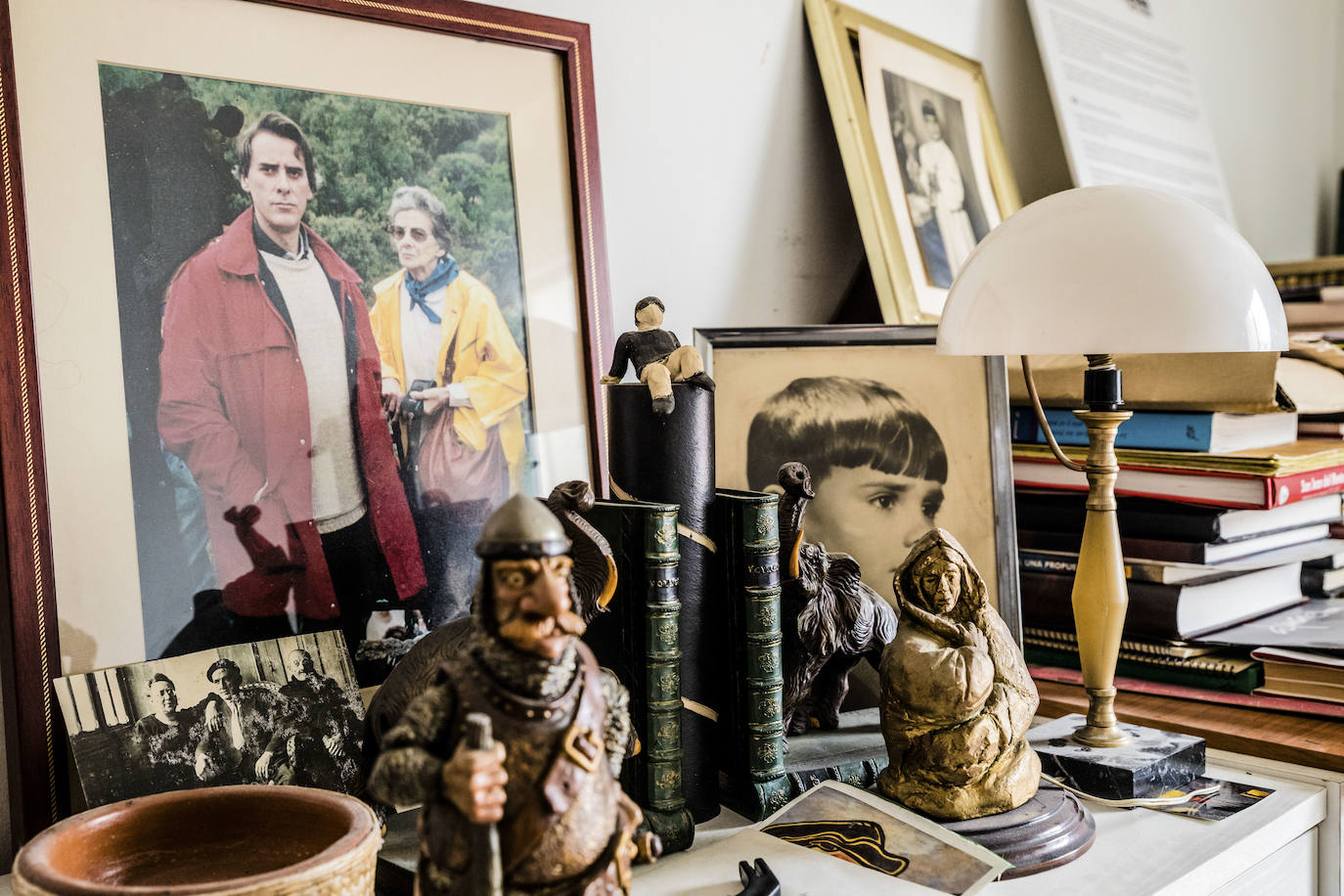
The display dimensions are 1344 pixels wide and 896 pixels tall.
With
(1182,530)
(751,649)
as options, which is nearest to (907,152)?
(1182,530)

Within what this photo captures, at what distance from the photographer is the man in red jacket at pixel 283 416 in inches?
35.7

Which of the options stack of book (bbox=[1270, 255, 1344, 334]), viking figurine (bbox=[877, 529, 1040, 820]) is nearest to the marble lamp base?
viking figurine (bbox=[877, 529, 1040, 820])

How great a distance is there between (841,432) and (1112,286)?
356 mm

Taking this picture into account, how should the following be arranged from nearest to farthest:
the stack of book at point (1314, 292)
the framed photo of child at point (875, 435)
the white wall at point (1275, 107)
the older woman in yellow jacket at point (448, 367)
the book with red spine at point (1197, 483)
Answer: the older woman in yellow jacket at point (448, 367), the framed photo of child at point (875, 435), the book with red spine at point (1197, 483), the stack of book at point (1314, 292), the white wall at point (1275, 107)

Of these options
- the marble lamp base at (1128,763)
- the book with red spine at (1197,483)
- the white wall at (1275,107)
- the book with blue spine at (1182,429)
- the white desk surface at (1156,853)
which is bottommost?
the white desk surface at (1156,853)

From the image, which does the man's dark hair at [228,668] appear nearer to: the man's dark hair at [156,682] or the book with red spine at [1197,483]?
the man's dark hair at [156,682]

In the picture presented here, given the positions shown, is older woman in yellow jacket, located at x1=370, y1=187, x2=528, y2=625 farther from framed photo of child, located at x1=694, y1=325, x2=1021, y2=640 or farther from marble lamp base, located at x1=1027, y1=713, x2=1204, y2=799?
marble lamp base, located at x1=1027, y1=713, x2=1204, y2=799

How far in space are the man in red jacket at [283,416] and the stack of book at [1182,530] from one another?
0.81 m

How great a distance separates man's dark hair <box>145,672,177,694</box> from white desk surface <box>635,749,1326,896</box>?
365 mm

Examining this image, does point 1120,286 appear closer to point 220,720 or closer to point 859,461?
point 859,461

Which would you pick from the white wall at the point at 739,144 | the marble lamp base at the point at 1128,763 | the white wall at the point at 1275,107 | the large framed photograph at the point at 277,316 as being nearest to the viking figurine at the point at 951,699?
the marble lamp base at the point at 1128,763

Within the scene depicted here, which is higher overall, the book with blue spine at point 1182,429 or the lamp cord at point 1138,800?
the book with blue spine at point 1182,429

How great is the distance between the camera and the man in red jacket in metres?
0.91

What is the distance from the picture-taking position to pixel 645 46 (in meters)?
1.28
